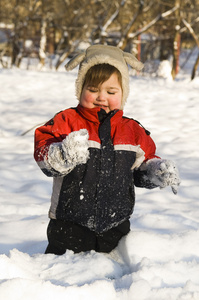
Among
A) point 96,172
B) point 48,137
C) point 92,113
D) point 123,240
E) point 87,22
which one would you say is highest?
point 87,22

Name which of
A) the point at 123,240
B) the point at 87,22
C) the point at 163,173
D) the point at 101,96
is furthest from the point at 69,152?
the point at 87,22

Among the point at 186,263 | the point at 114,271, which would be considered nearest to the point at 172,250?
the point at 186,263

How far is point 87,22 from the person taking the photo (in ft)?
65.4

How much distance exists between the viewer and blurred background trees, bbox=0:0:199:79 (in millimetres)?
13914

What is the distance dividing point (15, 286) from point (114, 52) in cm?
122

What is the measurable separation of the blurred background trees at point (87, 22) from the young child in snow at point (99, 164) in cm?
1120

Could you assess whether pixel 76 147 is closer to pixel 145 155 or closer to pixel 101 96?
pixel 101 96

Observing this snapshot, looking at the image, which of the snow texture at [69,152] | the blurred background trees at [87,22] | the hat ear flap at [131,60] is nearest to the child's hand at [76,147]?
the snow texture at [69,152]

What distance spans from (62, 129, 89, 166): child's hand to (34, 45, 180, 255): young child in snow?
17 cm

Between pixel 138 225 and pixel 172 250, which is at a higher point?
pixel 172 250

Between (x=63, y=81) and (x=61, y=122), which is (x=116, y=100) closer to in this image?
(x=61, y=122)

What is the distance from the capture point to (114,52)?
211 centimetres

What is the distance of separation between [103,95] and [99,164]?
13.7 inches

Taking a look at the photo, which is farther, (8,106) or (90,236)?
(8,106)
